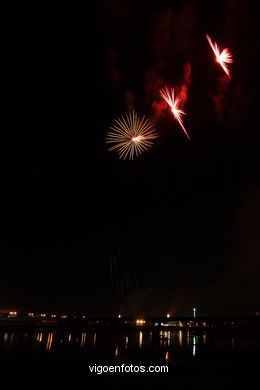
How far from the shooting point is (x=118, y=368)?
28453mm

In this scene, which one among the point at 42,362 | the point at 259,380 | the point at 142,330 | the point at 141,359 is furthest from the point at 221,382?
the point at 142,330

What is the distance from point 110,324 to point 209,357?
274ft

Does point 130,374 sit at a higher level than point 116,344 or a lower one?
lower

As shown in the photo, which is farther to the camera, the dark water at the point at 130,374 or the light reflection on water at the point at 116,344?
the light reflection on water at the point at 116,344

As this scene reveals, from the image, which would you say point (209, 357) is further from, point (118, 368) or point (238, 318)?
point (238, 318)

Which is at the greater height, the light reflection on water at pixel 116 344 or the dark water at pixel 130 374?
the light reflection on water at pixel 116 344

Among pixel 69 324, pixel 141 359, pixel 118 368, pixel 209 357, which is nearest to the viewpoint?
pixel 118 368

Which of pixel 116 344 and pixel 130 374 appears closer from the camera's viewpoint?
pixel 130 374

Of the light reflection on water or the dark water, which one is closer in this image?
the dark water

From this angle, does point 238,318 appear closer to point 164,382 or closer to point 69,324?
point 69,324

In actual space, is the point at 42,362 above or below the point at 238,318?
below

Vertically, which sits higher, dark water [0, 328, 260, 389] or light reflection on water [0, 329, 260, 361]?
light reflection on water [0, 329, 260, 361]

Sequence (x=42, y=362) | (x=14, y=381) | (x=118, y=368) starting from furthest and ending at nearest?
(x=42, y=362) < (x=118, y=368) < (x=14, y=381)

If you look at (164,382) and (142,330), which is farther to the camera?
(142,330)
